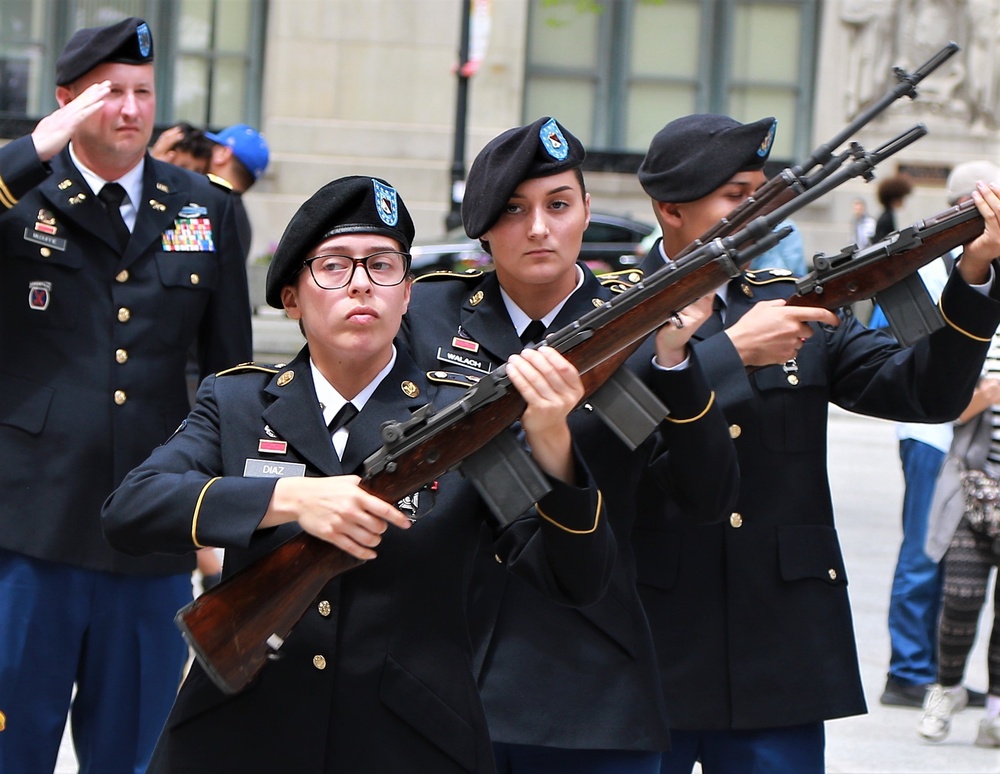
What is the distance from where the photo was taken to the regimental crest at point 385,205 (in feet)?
9.75

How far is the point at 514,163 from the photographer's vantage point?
3.47 m

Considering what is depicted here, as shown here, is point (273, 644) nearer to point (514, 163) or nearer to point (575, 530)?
point (575, 530)

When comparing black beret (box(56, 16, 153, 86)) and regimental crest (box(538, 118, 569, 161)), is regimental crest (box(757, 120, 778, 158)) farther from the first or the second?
black beret (box(56, 16, 153, 86))

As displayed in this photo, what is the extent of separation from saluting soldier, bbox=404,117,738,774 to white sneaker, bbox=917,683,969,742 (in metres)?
3.37

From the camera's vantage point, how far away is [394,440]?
2.70 m

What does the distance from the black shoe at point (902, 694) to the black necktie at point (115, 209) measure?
4.14 metres

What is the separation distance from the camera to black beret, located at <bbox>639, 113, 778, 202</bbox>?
3.88m

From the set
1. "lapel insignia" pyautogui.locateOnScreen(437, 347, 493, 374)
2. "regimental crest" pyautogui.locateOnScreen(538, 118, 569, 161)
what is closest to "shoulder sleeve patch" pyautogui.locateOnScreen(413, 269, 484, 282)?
"lapel insignia" pyautogui.locateOnScreen(437, 347, 493, 374)

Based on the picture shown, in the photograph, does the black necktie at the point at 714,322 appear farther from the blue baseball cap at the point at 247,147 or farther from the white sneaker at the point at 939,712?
the blue baseball cap at the point at 247,147

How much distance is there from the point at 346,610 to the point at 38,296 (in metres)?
1.83

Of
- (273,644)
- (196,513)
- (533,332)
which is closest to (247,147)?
(533,332)

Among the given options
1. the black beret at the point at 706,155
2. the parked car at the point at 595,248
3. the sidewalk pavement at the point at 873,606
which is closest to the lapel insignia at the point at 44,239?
the black beret at the point at 706,155

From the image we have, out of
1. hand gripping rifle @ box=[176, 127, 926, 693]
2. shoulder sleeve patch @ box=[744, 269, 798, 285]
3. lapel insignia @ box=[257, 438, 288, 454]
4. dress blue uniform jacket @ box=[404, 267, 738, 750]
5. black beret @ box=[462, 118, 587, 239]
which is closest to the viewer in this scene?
hand gripping rifle @ box=[176, 127, 926, 693]

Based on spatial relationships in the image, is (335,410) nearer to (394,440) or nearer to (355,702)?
(394,440)
